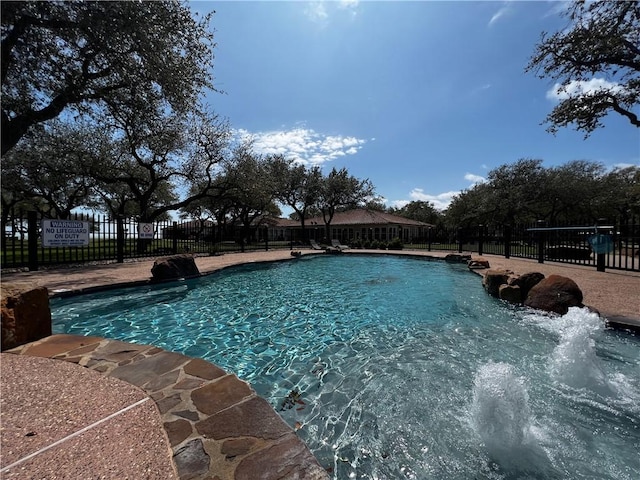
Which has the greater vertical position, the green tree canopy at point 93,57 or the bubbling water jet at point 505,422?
the green tree canopy at point 93,57

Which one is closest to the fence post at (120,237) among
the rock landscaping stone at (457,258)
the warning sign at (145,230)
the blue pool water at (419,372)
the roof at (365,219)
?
the warning sign at (145,230)

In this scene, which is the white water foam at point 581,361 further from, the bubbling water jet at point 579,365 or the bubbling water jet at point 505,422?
the bubbling water jet at point 505,422

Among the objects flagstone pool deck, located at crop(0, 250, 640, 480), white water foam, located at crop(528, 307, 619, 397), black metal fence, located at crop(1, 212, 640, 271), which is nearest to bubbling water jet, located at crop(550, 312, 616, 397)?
white water foam, located at crop(528, 307, 619, 397)

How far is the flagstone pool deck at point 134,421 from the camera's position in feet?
5.45

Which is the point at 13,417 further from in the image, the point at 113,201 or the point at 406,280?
the point at 113,201

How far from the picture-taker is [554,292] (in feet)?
19.8

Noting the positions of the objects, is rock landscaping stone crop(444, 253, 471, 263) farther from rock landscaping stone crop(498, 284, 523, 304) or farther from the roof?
the roof

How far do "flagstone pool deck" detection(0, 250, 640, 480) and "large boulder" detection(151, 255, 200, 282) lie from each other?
19.1ft

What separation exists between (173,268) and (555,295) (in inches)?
397

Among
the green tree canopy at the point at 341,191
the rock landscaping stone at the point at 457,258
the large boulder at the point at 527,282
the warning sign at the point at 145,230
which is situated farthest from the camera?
the green tree canopy at the point at 341,191

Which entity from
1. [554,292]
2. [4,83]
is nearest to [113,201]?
[4,83]

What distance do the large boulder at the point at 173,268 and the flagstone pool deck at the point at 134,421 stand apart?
5817 mm

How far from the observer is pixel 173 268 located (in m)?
9.39

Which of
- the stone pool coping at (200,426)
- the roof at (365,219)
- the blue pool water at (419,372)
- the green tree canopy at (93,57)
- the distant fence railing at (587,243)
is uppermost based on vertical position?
the green tree canopy at (93,57)
